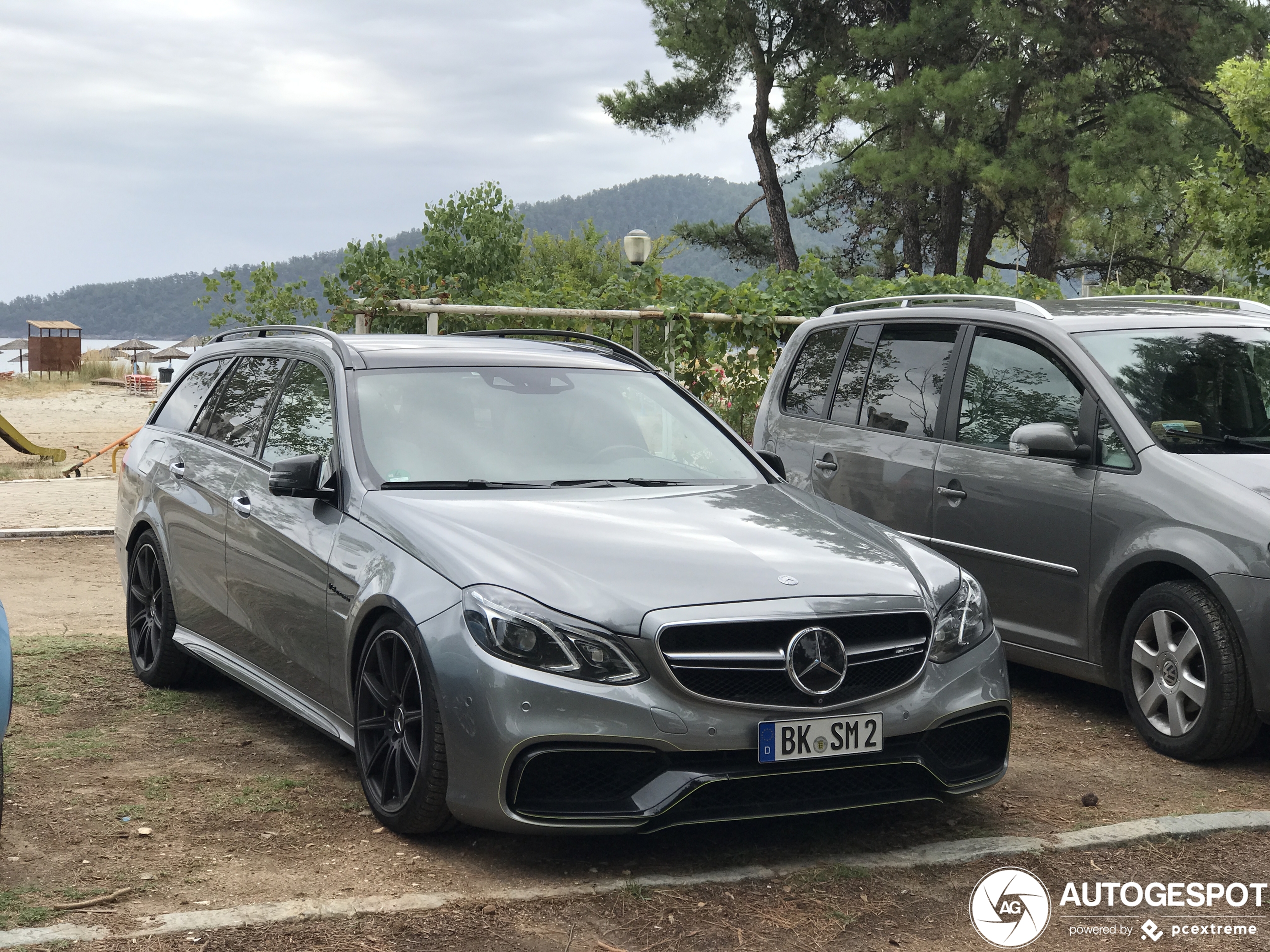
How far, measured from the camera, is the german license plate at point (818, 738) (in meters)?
4.17

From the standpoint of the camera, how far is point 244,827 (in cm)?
471

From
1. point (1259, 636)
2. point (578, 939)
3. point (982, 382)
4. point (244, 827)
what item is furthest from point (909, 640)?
point (982, 382)

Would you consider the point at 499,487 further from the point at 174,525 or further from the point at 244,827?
the point at 174,525

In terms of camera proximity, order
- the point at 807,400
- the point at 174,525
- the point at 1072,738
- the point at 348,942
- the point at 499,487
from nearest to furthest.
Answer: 1. the point at 348,942
2. the point at 499,487
3. the point at 1072,738
4. the point at 174,525
5. the point at 807,400

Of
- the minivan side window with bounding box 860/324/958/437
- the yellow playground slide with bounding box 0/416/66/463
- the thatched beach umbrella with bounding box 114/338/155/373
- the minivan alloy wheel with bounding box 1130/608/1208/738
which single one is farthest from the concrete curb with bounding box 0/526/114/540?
the thatched beach umbrella with bounding box 114/338/155/373

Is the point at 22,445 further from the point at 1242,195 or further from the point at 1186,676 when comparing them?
the point at 1186,676

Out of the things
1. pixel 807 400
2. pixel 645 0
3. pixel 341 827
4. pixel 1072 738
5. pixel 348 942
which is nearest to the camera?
pixel 348 942

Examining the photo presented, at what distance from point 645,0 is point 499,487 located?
98.1 feet

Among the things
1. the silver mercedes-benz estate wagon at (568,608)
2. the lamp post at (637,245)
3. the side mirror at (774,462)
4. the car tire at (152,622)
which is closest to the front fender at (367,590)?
the silver mercedes-benz estate wagon at (568,608)

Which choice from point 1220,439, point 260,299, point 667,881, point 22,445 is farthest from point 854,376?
point 22,445

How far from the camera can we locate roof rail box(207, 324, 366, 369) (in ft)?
18.7

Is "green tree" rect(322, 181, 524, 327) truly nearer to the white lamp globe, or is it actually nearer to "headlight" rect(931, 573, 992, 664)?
the white lamp globe

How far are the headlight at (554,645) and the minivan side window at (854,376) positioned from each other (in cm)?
388

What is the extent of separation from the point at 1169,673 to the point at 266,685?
3575mm
